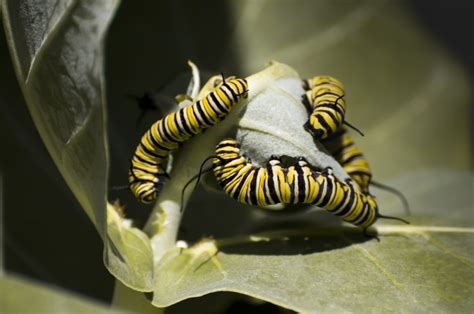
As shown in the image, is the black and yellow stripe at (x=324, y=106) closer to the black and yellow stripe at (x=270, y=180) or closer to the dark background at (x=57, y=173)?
the black and yellow stripe at (x=270, y=180)

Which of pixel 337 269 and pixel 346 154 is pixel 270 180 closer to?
pixel 337 269

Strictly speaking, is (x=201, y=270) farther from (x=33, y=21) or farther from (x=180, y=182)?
(x=33, y=21)

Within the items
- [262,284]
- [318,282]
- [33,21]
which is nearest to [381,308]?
[318,282]

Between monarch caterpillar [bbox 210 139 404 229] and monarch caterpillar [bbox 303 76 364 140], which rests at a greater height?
monarch caterpillar [bbox 303 76 364 140]

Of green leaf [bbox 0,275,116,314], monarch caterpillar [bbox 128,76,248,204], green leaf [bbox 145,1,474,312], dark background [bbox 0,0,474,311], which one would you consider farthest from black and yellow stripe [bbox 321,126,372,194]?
green leaf [bbox 0,275,116,314]

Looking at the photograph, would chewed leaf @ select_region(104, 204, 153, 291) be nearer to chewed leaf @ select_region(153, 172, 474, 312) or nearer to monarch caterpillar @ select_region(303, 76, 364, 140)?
chewed leaf @ select_region(153, 172, 474, 312)

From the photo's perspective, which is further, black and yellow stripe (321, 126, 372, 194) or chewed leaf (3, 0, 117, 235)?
black and yellow stripe (321, 126, 372, 194)
